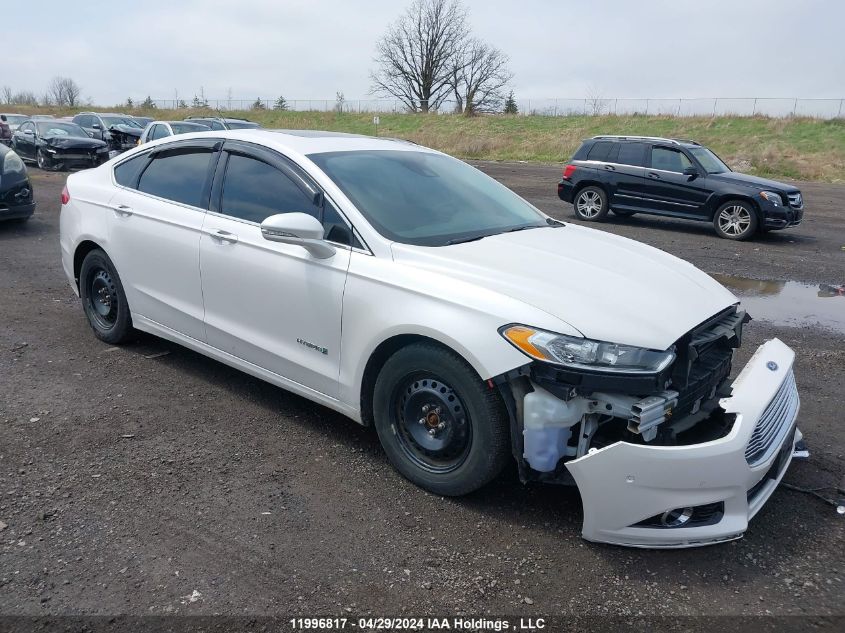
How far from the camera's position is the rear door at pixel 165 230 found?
449cm

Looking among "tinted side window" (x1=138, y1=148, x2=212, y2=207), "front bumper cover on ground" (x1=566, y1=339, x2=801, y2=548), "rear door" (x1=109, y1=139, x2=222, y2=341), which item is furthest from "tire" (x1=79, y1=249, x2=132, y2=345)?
"front bumper cover on ground" (x1=566, y1=339, x2=801, y2=548)

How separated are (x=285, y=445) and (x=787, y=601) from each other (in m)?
2.59

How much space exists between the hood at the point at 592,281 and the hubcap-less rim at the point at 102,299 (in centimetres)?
285

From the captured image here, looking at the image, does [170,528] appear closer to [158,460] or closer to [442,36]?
[158,460]

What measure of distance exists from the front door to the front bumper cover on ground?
60.1 inches

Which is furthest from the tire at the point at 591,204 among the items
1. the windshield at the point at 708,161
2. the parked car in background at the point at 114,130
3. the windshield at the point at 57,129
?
the parked car in background at the point at 114,130

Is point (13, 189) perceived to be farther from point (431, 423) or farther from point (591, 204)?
point (591, 204)

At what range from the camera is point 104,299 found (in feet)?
17.8

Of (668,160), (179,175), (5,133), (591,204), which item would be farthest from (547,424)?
(5,133)

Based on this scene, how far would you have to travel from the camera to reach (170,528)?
10.3 ft

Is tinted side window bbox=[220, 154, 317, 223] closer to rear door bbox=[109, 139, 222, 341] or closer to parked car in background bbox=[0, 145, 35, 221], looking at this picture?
rear door bbox=[109, 139, 222, 341]

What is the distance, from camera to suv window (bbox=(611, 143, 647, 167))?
13508 mm

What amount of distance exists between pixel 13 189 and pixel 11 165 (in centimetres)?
38

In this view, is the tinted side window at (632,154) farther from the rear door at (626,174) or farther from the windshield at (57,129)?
the windshield at (57,129)
